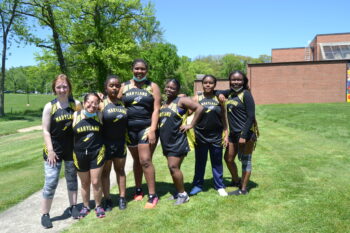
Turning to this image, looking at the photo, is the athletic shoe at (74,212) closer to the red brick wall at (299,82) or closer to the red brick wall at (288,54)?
the red brick wall at (299,82)

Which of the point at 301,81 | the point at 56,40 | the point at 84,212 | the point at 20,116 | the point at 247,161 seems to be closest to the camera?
the point at 84,212

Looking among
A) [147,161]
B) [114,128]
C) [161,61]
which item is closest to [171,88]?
[114,128]

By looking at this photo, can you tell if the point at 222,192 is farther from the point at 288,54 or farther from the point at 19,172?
the point at 288,54

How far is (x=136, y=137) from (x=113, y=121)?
0.46 metres

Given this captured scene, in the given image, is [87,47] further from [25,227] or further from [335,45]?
[335,45]

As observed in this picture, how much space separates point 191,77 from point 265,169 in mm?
53132

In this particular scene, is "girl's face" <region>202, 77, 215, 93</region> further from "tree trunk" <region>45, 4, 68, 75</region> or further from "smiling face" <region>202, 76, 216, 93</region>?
"tree trunk" <region>45, 4, 68, 75</region>

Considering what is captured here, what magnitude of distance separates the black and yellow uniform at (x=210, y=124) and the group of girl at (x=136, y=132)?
2cm

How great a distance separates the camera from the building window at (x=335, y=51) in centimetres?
3797

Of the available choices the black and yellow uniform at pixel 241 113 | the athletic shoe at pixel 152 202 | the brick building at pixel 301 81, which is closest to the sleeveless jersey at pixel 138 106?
the athletic shoe at pixel 152 202

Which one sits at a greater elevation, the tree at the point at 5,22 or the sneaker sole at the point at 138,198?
the tree at the point at 5,22

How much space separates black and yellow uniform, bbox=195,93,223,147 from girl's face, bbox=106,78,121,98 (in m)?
1.40

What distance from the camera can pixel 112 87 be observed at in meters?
4.40

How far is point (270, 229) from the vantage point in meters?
3.76
